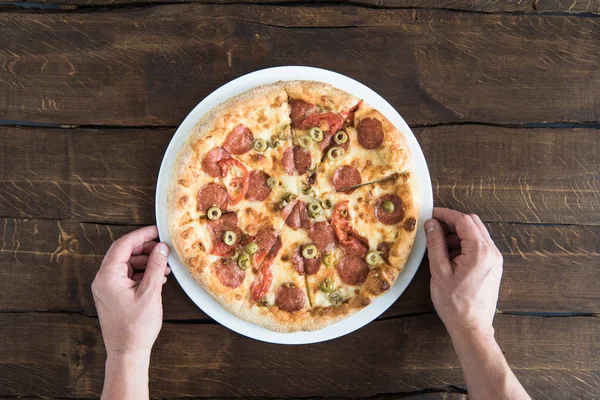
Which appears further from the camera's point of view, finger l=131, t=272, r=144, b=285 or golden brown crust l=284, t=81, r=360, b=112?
finger l=131, t=272, r=144, b=285

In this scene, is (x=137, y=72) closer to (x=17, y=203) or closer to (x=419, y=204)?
(x=17, y=203)

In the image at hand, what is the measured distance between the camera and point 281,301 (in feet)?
11.9

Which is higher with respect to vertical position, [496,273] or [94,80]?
[94,80]

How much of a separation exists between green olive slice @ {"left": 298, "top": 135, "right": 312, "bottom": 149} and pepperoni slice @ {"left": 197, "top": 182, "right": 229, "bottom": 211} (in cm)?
69

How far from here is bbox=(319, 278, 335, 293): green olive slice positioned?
3604mm

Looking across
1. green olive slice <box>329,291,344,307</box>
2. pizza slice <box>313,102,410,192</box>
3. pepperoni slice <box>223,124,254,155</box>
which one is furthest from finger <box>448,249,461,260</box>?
pepperoni slice <box>223,124,254,155</box>

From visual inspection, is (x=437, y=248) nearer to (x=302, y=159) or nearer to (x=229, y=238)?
(x=302, y=159)

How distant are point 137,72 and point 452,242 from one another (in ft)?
9.71

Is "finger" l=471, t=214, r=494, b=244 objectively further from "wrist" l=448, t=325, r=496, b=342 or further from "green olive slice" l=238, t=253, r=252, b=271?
"green olive slice" l=238, t=253, r=252, b=271

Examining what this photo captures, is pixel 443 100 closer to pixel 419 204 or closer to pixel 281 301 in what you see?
pixel 419 204

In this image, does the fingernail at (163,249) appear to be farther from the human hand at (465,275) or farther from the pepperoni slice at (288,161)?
the human hand at (465,275)

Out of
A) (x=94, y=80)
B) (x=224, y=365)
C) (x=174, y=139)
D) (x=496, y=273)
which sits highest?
(x=94, y=80)

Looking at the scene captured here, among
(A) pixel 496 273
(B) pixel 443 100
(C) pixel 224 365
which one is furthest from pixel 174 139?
(A) pixel 496 273

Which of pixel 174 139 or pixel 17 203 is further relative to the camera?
pixel 17 203
